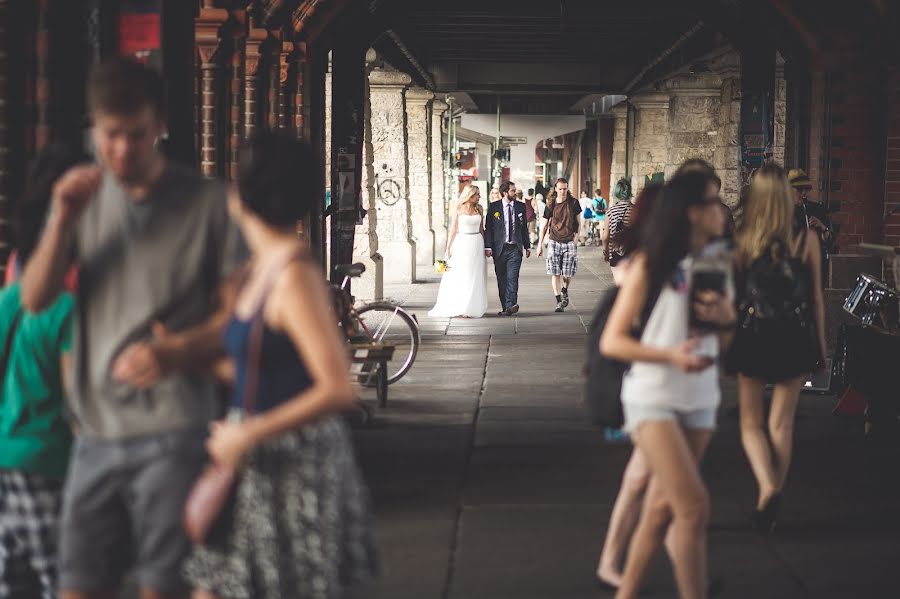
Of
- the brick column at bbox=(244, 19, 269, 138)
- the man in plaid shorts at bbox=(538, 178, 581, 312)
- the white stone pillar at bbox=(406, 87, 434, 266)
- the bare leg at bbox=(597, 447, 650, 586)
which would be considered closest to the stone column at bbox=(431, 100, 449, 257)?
the white stone pillar at bbox=(406, 87, 434, 266)

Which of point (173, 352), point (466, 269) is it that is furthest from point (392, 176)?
point (173, 352)

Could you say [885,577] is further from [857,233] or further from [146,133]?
[857,233]

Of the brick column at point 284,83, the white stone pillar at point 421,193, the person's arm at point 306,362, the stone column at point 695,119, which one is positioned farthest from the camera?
the stone column at point 695,119

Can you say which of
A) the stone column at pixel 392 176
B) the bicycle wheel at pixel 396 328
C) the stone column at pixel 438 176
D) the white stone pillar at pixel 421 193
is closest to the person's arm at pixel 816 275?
the bicycle wheel at pixel 396 328

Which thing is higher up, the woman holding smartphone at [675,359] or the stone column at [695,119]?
the stone column at [695,119]

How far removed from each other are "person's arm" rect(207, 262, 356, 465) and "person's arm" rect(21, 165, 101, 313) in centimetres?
60

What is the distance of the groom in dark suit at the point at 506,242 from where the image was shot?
58.4ft

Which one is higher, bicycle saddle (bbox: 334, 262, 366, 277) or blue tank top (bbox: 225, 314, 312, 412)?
blue tank top (bbox: 225, 314, 312, 412)

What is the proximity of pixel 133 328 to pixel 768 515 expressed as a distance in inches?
149

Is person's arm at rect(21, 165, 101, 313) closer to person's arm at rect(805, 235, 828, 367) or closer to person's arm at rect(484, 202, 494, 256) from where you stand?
person's arm at rect(805, 235, 828, 367)

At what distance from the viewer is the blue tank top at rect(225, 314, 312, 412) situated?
3180 millimetres

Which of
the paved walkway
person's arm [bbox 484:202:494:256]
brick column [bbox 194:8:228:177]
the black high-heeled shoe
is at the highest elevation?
brick column [bbox 194:8:228:177]

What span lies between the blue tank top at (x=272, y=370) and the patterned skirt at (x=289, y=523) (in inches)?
3.6

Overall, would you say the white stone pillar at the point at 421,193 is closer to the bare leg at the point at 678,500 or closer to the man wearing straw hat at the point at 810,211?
the man wearing straw hat at the point at 810,211
